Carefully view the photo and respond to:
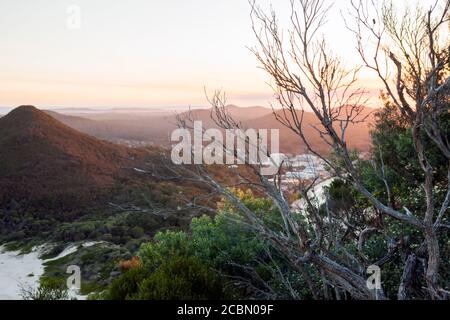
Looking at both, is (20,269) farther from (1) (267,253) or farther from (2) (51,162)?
(2) (51,162)

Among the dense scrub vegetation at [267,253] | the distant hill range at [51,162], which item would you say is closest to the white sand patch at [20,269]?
the dense scrub vegetation at [267,253]

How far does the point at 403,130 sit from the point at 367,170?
223cm

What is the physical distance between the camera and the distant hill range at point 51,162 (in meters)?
52.8

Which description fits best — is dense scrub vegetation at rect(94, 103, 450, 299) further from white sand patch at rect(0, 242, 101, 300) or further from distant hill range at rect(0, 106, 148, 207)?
distant hill range at rect(0, 106, 148, 207)

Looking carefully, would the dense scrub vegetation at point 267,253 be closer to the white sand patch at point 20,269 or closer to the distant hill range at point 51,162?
the white sand patch at point 20,269

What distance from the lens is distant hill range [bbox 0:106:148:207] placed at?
52.8 meters

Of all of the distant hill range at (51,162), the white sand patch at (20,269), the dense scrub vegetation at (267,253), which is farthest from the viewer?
the distant hill range at (51,162)

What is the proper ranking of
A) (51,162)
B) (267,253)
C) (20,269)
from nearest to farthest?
(267,253) → (20,269) → (51,162)

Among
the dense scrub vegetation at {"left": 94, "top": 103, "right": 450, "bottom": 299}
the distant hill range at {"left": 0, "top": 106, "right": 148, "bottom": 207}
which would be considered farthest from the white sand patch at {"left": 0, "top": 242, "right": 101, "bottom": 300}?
the distant hill range at {"left": 0, "top": 106, "right": 148, "bottom": 207}

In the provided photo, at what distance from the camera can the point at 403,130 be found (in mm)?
15023

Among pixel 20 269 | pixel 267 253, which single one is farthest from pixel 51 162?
pixel 267 253

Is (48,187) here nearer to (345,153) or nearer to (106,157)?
(106,157)

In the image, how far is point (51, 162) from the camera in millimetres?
61344
